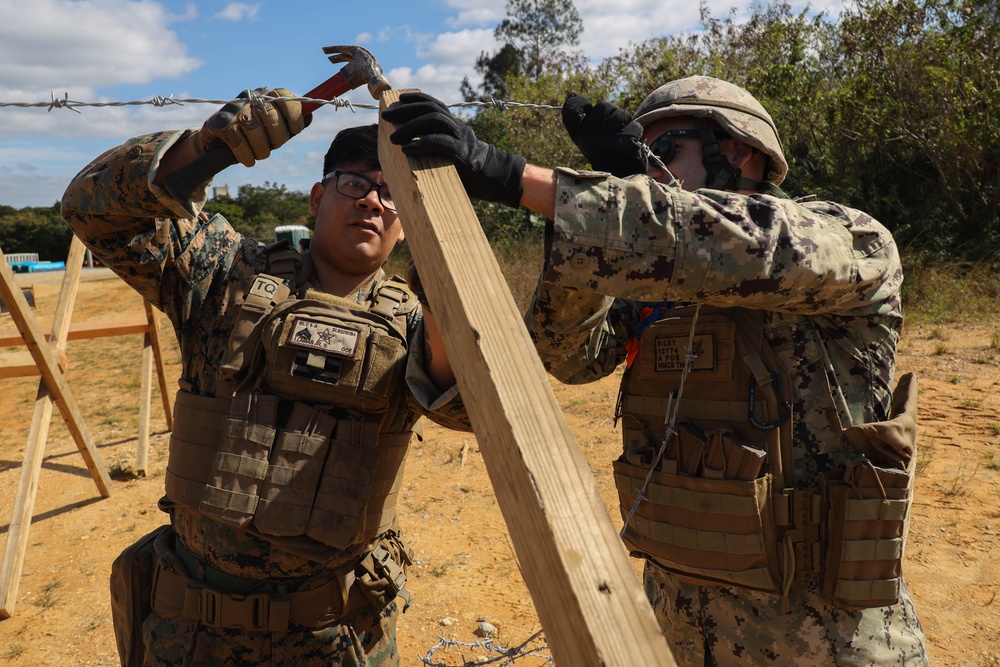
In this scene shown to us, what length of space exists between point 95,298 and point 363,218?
19.2 meters

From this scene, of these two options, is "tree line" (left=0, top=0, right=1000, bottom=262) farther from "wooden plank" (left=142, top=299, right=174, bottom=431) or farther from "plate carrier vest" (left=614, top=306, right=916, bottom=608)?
"plate carrier vest" (left=614, top=306, right=916, bottom=608)

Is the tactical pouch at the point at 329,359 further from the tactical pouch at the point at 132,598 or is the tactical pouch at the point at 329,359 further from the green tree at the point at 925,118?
the green tree at the point at 925,118

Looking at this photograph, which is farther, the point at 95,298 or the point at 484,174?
the point at 95,298

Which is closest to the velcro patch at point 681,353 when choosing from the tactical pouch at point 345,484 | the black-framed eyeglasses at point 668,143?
the black-framed eyeglasses at point 668,143

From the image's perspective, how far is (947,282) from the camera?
9844 millimetres

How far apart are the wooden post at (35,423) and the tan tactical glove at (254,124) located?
291 cm

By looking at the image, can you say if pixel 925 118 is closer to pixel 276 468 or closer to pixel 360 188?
pixel 360 188

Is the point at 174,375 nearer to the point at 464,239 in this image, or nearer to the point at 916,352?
the point at 916,352

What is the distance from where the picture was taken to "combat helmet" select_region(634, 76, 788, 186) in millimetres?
1955

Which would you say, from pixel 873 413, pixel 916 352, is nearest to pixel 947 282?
pixel 916 352

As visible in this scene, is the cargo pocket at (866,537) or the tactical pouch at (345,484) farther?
the tactical pouch at (345,484)

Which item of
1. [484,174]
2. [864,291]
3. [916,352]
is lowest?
[916,352]

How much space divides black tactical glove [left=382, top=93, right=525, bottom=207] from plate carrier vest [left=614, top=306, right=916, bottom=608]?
631 millimetres

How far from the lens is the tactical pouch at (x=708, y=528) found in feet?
5.90
